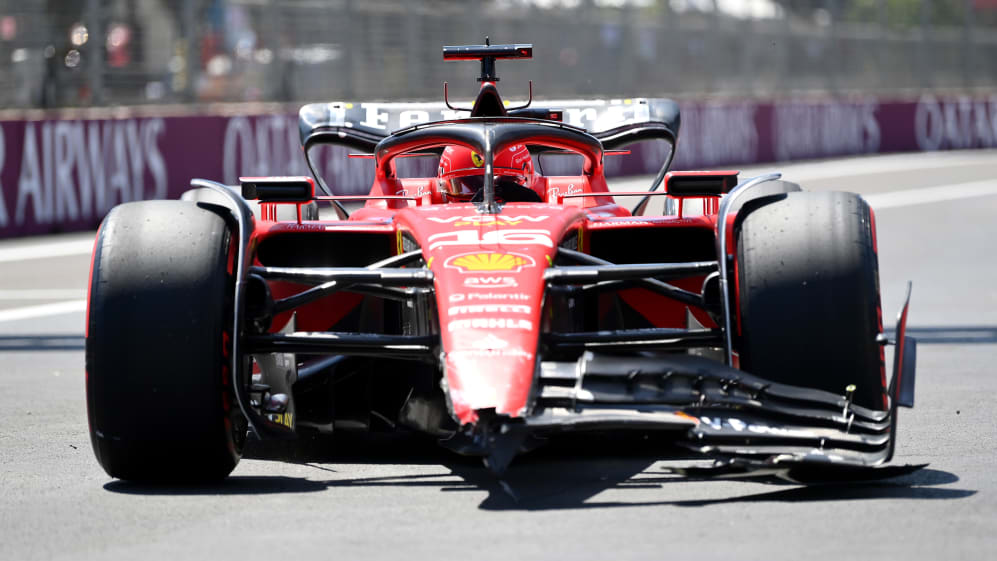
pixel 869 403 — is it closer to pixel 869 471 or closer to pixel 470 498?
pixel 869 471

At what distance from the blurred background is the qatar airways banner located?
0.64m

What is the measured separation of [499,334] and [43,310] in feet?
25.1

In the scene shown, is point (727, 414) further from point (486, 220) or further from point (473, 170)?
point (473, 170)

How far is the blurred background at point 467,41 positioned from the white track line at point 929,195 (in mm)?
6474

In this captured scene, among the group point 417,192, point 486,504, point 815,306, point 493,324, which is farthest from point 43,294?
point 815,306

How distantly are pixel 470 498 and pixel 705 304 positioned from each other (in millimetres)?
1159

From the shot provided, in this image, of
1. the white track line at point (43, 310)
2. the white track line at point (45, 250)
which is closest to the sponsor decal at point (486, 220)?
the white track line at point (43, 310)

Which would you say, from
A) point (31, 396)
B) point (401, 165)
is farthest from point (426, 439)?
point (401, 165)

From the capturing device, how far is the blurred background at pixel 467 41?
19.3 meters

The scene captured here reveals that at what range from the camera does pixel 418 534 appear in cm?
490

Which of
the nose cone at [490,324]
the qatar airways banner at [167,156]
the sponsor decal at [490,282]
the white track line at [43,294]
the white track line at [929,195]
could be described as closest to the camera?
the nose cone at [490,324]

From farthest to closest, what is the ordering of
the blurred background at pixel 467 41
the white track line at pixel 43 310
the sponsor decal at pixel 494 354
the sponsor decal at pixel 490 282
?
the blurred background at pixel 467 41, the white track line at pixel 43 310, the sponsor decal at pixel 490 282, the sponsor decal at pixel 494 354

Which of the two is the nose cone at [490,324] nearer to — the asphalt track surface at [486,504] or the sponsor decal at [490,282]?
the sponsor decal at [490,282]

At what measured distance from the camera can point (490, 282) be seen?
18.8 feet
